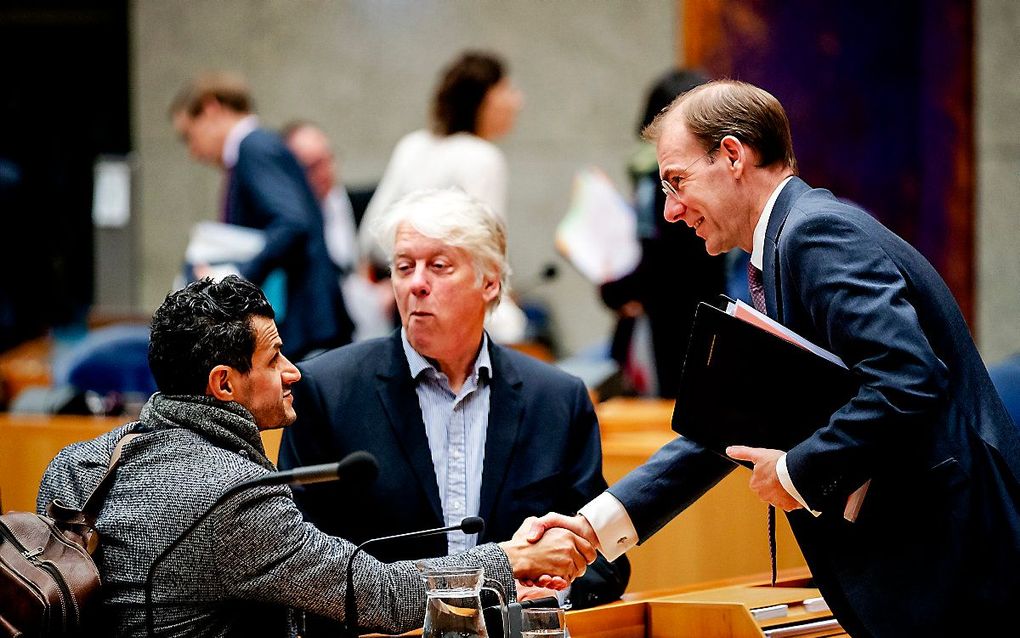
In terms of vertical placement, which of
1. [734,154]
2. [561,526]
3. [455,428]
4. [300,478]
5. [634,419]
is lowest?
[634,419]

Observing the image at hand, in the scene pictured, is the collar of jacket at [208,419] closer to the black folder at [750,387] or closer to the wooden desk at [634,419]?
the black folder at [750,387]

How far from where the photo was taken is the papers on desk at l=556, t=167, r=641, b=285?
465 cm

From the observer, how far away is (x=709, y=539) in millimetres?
3555

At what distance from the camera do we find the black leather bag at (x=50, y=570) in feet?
5.83

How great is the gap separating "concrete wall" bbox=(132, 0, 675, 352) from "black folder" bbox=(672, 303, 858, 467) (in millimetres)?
5452

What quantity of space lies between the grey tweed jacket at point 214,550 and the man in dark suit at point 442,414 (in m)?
0.61

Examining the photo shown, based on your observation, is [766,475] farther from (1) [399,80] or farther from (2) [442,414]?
(1) [399,80]

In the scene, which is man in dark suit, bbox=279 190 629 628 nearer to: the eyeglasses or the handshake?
the handshake

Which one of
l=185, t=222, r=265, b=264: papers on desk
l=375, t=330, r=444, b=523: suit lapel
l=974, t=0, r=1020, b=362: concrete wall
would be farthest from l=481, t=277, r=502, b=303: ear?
l=974, t=0, r=1020, b=362: concrete wall

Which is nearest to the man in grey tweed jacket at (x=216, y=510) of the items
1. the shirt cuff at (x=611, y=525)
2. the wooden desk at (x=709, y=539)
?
the shirt cuff at (x=611, y=525)

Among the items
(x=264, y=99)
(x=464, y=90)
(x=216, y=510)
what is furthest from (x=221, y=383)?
(x=264, y=99)

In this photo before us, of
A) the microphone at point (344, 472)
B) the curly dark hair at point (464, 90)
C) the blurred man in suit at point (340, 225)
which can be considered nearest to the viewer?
the microphone at point (344, 472)

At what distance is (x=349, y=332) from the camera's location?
16.3ft

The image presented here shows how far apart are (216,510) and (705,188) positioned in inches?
36.7
